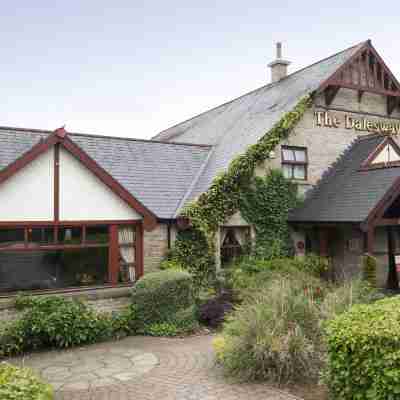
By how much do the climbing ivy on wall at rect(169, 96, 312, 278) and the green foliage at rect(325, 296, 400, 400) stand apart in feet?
25.7

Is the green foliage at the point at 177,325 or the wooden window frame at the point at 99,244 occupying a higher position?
the wooden window frame at the point at 99,244

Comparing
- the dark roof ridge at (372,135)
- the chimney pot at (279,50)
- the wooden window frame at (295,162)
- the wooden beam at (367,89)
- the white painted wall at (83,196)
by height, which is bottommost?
the white painted wall at (83,196)

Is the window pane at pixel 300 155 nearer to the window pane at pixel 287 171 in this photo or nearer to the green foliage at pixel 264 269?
the window pane at pixel 287 171

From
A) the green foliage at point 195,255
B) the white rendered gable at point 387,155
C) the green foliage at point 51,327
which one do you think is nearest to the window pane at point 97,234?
the green foliage at point 51,327

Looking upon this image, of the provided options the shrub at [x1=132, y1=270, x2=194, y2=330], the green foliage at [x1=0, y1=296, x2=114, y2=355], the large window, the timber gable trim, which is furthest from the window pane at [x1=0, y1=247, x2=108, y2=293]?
the shrub at [x1=132, y1=270, x2=194, y2=330]

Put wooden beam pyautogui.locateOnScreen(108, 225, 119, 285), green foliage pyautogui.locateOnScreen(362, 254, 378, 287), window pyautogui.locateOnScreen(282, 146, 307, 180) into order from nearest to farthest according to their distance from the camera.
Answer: wooden beam pyautogui.locateOnScreen(108, 225, 119, 285), green foliage pyautogui.locateOnScreen(362, 254, 378, 287), window pyautogui.locateOnScreen(282, 146, 307, 180)

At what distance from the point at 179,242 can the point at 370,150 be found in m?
7.92

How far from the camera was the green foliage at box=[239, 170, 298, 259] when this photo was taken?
15273 millimetres

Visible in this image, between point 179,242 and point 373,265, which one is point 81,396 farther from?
point 373,265

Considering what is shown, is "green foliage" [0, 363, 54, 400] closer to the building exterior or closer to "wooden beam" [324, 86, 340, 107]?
the building exterior

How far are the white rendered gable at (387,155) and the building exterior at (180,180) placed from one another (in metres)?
0.05

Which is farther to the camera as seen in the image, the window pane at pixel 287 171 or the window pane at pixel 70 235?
the window pane at pixel 287 171

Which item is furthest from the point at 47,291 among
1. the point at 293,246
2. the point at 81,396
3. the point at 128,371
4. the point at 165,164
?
the point at 293,246

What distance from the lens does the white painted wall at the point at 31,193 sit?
34.7 ft
